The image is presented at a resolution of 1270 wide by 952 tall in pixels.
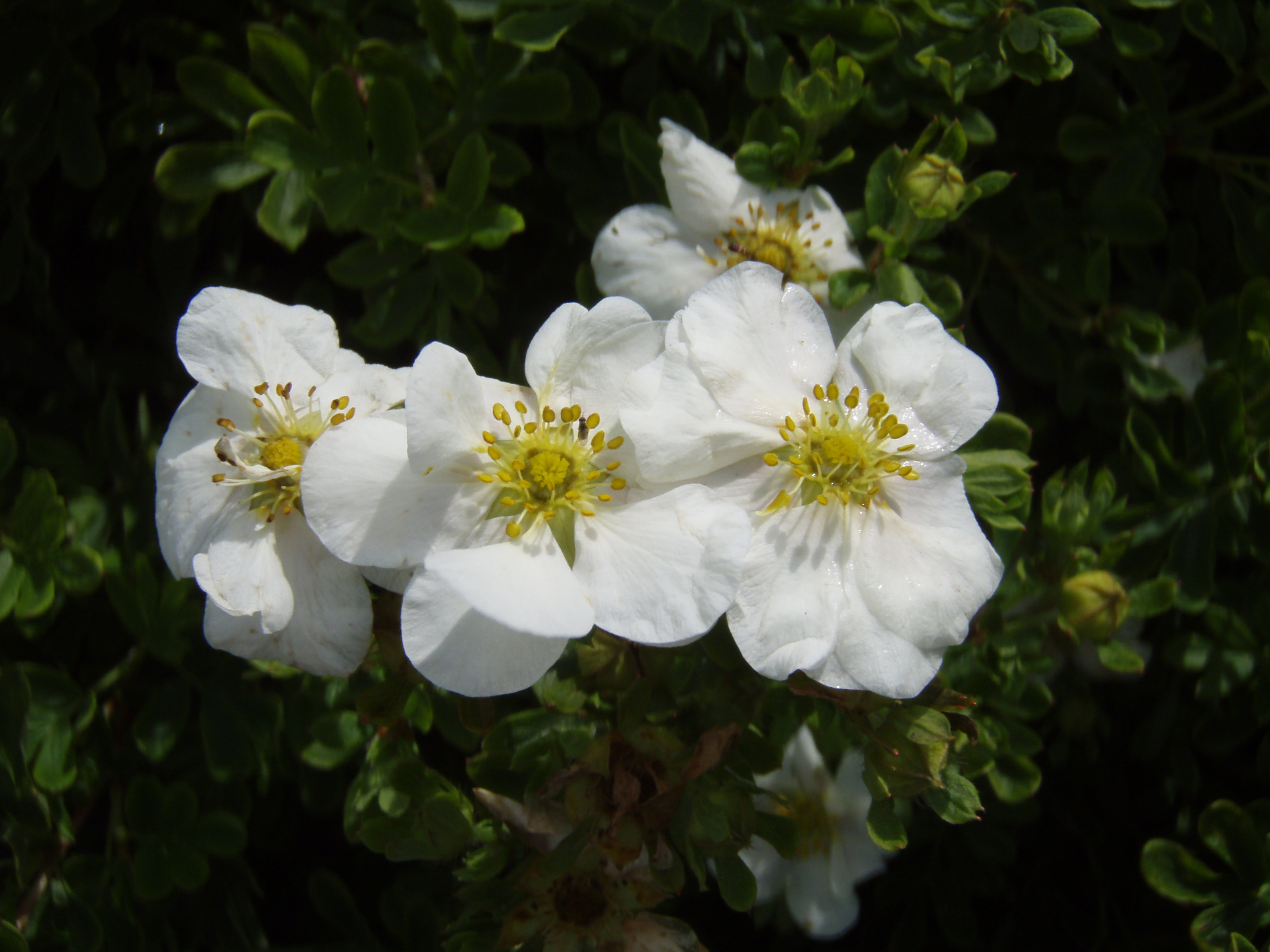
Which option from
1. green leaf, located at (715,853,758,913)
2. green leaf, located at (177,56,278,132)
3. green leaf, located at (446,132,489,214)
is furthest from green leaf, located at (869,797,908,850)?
green leaf, located at (177,56,278,132)

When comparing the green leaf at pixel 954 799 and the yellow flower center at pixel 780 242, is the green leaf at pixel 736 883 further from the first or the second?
the yellow flower center at pixel 780 242

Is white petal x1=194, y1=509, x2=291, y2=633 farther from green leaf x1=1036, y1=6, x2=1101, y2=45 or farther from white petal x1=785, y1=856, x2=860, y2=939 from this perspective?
green leaf x1=1036, y1=6, x2=1101, y2=45

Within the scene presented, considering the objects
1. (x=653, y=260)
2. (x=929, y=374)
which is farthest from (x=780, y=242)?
(x=929, y=374)

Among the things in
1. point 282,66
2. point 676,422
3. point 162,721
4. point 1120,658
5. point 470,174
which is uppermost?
point 282,66

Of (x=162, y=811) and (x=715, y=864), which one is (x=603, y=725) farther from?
(x=162, y=811)

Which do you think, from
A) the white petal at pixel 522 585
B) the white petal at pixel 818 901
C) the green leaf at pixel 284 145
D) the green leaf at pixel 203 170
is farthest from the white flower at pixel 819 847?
the green leaf at pixel 203 170

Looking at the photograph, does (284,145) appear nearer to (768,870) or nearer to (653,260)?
(653,260)

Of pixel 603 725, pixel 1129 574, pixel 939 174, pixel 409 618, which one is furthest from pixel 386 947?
pixel 939 174
